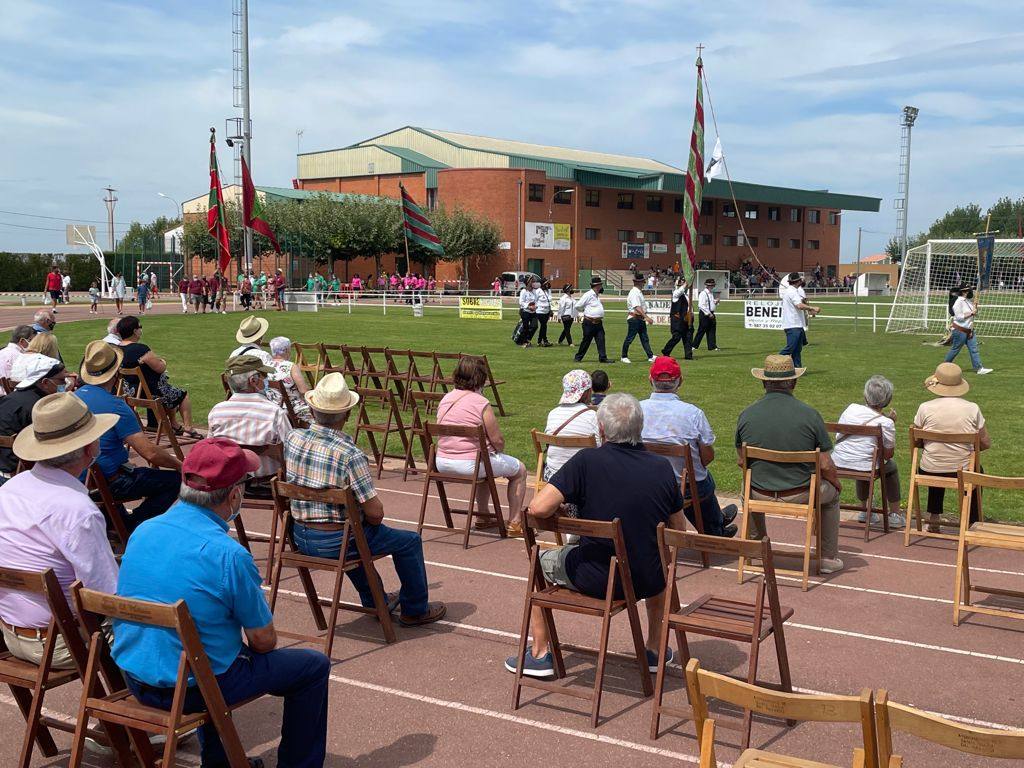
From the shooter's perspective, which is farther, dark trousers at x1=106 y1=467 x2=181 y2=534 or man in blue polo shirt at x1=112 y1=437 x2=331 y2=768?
dark trousers at x1=106 y1=467 x2=181 y2=534

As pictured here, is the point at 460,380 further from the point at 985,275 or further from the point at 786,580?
the point at 985,275

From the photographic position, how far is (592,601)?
16.3 ft

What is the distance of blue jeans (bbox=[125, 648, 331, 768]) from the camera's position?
3.96 m

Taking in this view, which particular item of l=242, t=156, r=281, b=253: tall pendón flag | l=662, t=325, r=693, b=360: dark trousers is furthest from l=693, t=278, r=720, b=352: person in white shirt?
l=242, t=156, r=281, b=253: tall pendón flag

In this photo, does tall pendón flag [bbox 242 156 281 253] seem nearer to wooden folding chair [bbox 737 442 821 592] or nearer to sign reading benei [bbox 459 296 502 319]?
sign reading benei [bbox 459 296 502 319]

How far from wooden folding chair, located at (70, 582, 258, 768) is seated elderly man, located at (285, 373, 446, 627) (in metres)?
1.86

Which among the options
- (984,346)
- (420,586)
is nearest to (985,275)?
(984,346)

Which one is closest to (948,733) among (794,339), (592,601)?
(592,601)

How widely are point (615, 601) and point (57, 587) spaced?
101 inches

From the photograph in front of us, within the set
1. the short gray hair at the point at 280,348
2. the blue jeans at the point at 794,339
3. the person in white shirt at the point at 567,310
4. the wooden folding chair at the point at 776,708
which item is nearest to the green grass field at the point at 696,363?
the blue jeans at the point at 794,339

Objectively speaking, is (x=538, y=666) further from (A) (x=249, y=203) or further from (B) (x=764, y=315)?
(A) (x=249, y=203)

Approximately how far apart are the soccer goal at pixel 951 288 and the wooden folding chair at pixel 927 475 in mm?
23588

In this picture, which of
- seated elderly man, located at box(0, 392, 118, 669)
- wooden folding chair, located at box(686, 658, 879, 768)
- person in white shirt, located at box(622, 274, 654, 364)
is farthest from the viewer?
person in white shirt, located at box(622, 274, 654, 364)

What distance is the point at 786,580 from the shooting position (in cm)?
711
